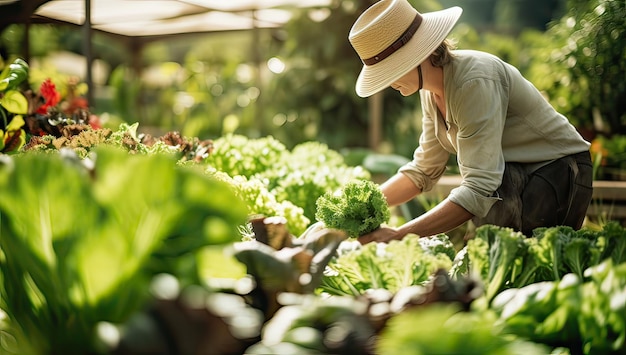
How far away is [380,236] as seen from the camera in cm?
185

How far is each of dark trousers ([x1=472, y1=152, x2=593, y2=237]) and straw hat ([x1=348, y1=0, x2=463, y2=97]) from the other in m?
0.55

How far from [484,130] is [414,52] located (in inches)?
12.5

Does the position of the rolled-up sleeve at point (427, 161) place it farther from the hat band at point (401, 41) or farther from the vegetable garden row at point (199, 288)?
the vegetable garden row at point (199, 288)

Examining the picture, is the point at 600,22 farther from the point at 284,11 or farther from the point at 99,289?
the point at 284,11

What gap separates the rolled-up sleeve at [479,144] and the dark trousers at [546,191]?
0.25 m

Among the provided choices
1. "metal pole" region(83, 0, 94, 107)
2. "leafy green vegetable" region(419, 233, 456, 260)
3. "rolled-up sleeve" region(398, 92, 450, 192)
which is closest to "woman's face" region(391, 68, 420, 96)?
"rolled-up sleeve" region(398, 92, 450, 192)

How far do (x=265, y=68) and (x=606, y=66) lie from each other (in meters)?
5.57

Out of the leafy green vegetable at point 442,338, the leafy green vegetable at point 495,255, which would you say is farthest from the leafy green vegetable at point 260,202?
the leafy green vegetable at point 442,338

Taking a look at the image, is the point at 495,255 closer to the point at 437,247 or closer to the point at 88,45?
the point at 437,247

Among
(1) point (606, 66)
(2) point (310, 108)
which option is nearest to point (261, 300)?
(1) point (606, 66)

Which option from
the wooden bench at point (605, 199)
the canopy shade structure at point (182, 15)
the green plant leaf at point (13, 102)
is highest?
the green plant leaf at point (13, 102)

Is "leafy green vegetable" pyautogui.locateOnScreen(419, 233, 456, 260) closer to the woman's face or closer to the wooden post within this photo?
the woman's face

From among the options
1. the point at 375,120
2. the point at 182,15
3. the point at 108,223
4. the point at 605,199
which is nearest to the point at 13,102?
the point at 108,223

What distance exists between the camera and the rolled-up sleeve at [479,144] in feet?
6.85
